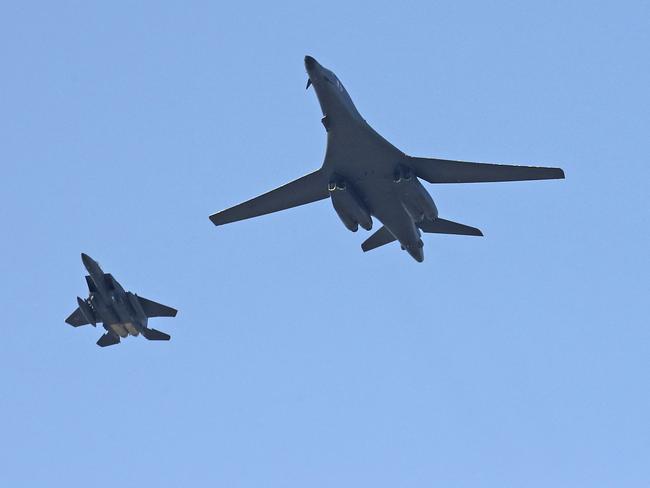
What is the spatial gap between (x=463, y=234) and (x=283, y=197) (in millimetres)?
9745

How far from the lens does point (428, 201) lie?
185ft

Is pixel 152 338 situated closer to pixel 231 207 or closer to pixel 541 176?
pixel 231 207

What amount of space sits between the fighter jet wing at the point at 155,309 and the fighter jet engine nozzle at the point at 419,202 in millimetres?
19763

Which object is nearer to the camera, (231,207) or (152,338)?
(231,207)

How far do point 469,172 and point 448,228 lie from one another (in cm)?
405

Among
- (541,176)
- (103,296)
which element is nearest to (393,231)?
(541,176)

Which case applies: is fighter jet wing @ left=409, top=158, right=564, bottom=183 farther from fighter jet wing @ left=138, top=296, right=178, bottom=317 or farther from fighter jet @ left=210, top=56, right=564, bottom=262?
fighter jet wing @ left=138, top=296, right=178, bottom=317

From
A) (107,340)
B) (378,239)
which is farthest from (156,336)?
(378,239)

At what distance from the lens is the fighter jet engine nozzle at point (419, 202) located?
185ft

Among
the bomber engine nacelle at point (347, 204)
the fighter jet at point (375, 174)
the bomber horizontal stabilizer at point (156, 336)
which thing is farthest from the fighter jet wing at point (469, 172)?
the bomber horizontal stabilizer at point (156, 336)

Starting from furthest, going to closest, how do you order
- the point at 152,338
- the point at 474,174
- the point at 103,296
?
the point at 152,338
the point at 103,296
the point at 474,174

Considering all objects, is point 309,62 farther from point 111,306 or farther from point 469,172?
point 111,306

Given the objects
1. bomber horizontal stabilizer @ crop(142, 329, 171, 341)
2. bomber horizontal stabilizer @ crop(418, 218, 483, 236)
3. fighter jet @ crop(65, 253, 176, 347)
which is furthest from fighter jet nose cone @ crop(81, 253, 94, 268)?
bomber horizontal stabilizer @ crop(418, 218, 483, 236)

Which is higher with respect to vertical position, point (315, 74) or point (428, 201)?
point (315, 74)
